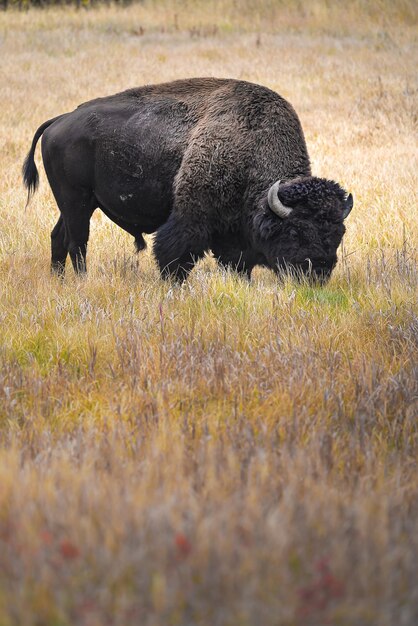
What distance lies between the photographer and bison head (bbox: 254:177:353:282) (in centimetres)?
596

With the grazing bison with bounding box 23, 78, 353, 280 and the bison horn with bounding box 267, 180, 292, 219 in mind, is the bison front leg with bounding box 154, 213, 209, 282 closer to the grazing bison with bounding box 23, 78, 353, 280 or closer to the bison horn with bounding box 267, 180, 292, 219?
the grazing bison with bounding box 23, 78, 353, 280

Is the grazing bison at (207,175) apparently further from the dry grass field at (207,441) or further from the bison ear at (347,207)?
the dry grass field at (207,441)

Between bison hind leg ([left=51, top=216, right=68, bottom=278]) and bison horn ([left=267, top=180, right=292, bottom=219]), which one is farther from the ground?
bison horn ([left=267, top=180, right=292, bottom=219])

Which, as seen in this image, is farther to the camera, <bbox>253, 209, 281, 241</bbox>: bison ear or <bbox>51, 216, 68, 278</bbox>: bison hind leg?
<bbox>51, 216, 68, 278</bbox>: bison hind leg

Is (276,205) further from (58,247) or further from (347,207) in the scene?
(58,247)

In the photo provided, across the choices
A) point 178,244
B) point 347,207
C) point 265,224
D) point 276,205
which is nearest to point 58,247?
point 178,244

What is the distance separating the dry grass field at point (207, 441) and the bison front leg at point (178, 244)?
0.72 ft

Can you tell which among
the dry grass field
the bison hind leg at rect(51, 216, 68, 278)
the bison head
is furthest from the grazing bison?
the bison hind leg at rect(51, 216, 68, 278)

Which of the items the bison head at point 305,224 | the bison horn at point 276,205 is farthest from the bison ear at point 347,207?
the bison horn at point 276,205


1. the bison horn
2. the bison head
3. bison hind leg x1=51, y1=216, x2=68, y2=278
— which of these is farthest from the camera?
bison hind leg x1=51, y1=216, x2=68, y2=278

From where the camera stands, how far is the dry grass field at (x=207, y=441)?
194 cm

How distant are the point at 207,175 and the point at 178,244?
588mm

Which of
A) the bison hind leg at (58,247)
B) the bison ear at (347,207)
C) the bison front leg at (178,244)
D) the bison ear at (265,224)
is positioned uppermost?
the bison ear at (347,207)

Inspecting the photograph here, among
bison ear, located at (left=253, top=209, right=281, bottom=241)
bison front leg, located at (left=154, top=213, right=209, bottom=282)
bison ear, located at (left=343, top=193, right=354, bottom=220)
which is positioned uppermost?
bison ear, located at (left=343, top=193, right=354, bottom=220)
